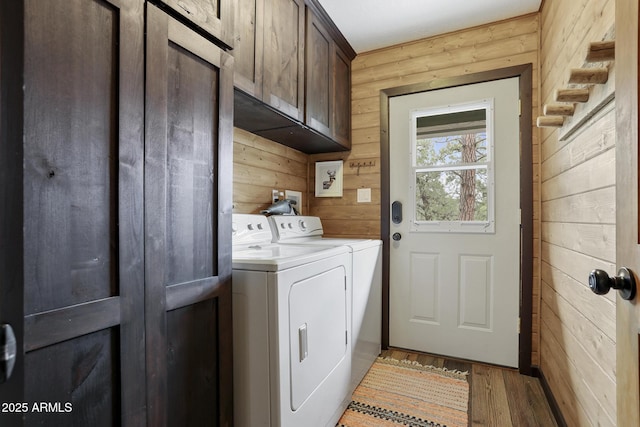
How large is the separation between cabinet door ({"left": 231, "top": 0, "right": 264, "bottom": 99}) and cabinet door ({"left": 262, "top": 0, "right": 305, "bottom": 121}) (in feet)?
0.16

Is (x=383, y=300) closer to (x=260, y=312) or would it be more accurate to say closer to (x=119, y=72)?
(x=260, y=312)

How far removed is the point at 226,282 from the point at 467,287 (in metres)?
1.83

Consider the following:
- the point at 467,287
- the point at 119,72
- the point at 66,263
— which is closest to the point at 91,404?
the point at 66,263

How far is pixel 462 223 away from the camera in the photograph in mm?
2326

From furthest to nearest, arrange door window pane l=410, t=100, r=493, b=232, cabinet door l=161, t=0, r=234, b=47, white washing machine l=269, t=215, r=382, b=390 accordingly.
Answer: door window pane l=410, t=100, r=493, b=232
white washing machine l=269, t=215, r=382, b=390
cabinet door l=161, t=0, r=234, b=47

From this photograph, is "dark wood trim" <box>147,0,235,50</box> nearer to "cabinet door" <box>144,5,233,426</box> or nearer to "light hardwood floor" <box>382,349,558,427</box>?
"cabinet door" <box>144,5,233,426</box>

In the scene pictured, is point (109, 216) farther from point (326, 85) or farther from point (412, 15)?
point (412, 15)

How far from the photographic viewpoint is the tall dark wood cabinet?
64 centimetres

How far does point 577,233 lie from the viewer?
1424mm

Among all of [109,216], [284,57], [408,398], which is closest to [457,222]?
[408,398]

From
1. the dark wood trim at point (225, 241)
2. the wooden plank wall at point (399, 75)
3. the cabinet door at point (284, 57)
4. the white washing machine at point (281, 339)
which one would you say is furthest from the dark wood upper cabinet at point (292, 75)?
the white washing machine at point (281, 339)

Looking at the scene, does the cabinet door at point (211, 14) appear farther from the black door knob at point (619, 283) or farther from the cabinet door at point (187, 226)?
the black door knob at point (619, 283)

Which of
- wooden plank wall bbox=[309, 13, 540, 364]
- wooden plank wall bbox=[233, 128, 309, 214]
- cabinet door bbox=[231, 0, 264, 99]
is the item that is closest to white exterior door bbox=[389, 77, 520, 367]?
wooden plank wall bbox=[309, 13, 540, 364]

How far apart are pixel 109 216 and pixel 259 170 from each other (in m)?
1.44
